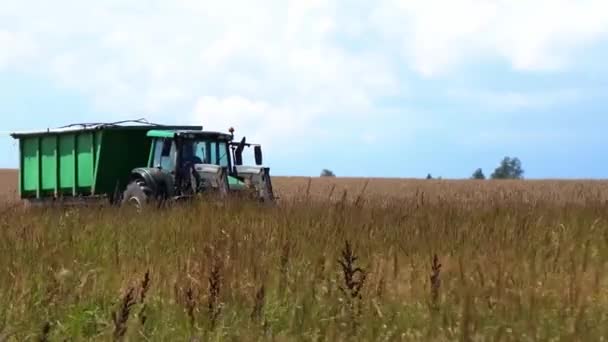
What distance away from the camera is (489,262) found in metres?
5.02

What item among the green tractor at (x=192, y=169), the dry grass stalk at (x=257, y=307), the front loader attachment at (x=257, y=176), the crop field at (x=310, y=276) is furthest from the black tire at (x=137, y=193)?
the dry grass stalk at (x=257, y=307)

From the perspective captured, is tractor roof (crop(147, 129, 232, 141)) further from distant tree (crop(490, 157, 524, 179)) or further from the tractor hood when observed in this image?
distant tree (crop(490, 157, 524, 179))

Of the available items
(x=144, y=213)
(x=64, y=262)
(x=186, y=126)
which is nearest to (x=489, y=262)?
(x=64, y=262)

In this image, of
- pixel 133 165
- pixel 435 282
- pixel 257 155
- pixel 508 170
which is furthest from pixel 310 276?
pixel 508 170

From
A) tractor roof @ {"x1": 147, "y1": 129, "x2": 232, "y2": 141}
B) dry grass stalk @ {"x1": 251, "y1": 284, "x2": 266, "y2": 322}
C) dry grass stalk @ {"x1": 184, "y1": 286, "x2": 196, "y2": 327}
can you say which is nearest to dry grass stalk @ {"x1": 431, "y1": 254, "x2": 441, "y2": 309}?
dry grass stalk @ {"x1": 251, "y1": 284, "x2": 266, "y2": 322}

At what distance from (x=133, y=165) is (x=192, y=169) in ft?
6.99

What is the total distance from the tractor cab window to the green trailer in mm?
908

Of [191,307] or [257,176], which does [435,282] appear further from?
[257,176]

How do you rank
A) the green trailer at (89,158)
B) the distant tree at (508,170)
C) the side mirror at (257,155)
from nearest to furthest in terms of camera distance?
the side mirror at (257,155) → the green trailer at (89,158) → the distant tree at (508,170)

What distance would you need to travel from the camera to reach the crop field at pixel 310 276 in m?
3.92

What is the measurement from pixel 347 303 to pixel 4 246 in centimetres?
309

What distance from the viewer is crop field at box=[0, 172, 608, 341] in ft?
12.9

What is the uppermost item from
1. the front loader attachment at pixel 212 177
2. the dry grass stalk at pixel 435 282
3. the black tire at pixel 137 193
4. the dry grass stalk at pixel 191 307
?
the front loader attachment at pixel 212 177

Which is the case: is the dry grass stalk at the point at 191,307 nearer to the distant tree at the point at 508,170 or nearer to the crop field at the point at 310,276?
the crop field at the point at 310,276
